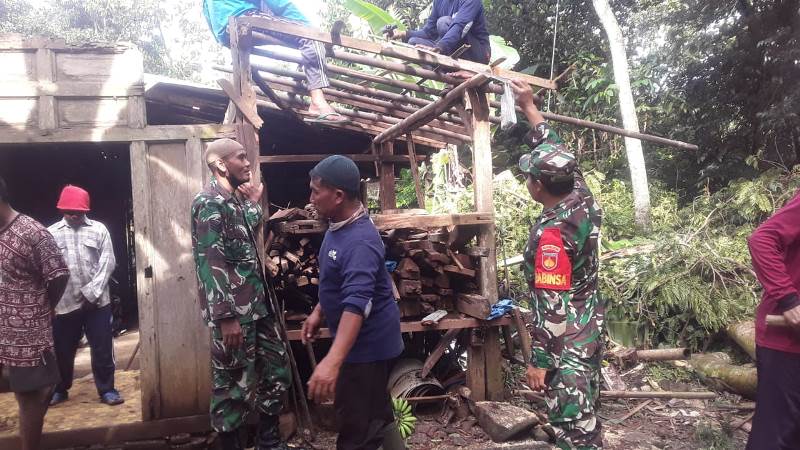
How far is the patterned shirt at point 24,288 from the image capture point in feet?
10.7

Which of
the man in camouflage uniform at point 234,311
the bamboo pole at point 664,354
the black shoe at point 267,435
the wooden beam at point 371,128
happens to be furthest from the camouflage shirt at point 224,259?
the bamboo pole at point 664,354

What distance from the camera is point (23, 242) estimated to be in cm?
329

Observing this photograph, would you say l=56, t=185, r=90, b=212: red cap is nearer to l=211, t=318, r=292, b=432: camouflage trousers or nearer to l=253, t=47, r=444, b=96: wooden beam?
l=253, t=47, r=444, b=96: wooden beam

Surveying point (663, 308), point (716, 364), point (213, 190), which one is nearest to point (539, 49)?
point (663, 308)

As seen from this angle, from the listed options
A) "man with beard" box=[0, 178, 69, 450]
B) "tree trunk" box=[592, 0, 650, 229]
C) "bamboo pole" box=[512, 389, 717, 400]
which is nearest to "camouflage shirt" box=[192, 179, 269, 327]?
"man with beard" box=[0, 178, 69, 450]

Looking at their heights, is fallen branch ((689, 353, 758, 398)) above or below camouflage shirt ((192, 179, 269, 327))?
below

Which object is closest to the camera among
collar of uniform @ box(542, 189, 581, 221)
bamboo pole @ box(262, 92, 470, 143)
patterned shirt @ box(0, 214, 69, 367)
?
collar of uniform @ box(542, 189, 581, 221)

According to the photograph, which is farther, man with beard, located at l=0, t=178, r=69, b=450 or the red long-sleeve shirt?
man with beard, located at l=0, t=178, r=69, b=450

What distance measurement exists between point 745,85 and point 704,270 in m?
6.40

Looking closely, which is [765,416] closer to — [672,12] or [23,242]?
[23,242]

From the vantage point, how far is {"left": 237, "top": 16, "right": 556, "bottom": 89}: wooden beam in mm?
3930

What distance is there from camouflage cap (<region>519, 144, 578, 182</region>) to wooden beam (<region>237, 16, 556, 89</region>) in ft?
6.10

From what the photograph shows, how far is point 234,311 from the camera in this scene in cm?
348

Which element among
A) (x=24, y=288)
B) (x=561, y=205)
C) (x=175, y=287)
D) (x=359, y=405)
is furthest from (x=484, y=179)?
(x=24, y=288)
